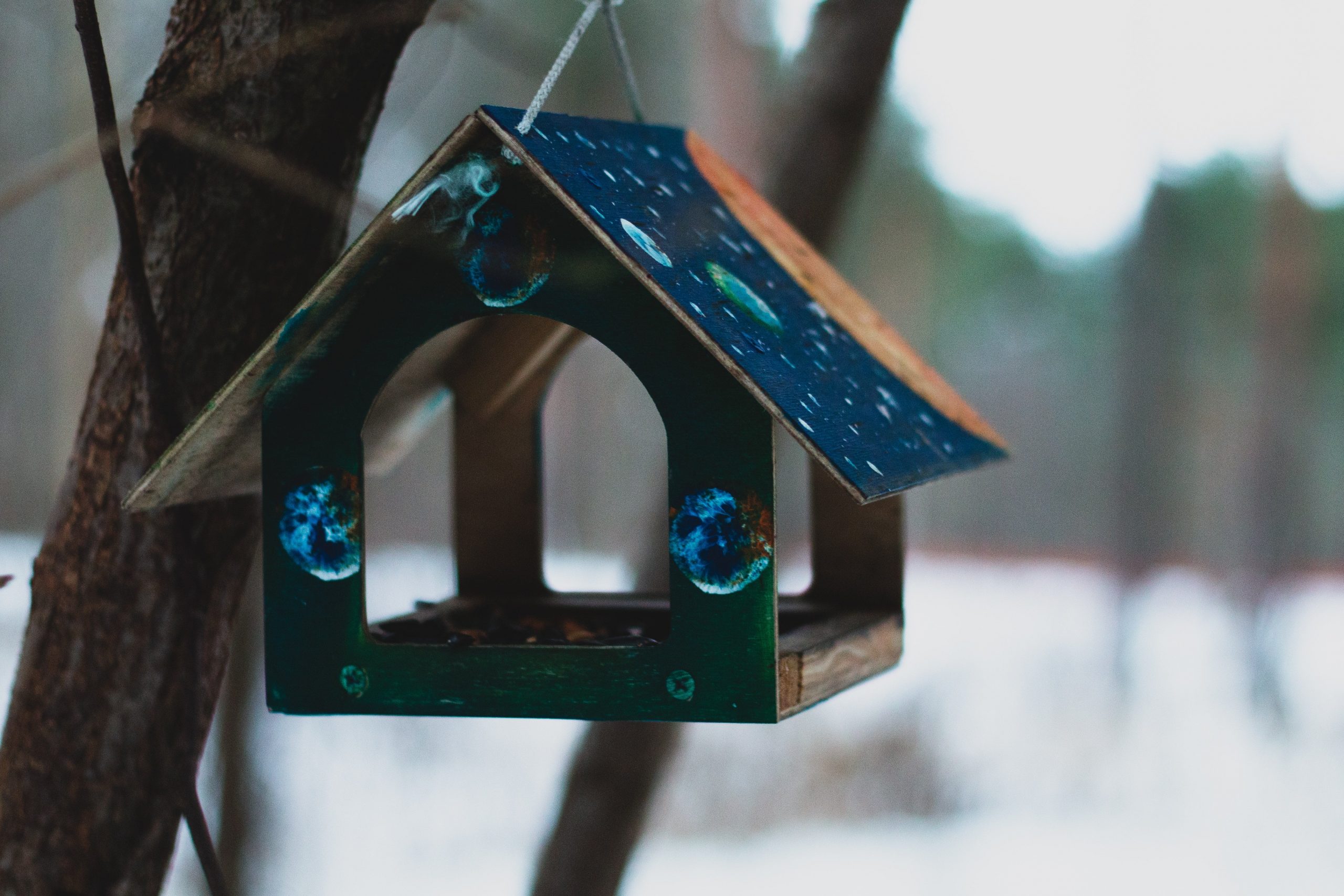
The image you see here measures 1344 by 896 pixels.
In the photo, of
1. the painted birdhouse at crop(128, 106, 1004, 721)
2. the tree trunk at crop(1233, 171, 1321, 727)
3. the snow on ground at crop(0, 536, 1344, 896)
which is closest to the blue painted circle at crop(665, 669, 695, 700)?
the painted birdhouse at crop(128, 106, 1004, 721)

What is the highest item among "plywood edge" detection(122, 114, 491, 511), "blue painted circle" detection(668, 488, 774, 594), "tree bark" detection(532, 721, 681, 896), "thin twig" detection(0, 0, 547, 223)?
"thin twig" detection(0, 0, 547, 223)

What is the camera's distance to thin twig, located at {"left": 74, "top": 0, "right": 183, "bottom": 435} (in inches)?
42.7

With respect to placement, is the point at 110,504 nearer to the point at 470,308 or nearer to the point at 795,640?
the point at 470,308

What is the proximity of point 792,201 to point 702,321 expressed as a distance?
1.08 meters

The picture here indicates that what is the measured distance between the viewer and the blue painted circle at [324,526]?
1.12m

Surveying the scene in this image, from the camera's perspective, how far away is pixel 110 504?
4.01ft

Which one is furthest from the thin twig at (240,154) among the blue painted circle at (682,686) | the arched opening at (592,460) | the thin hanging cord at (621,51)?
the arched opening at (592,460)

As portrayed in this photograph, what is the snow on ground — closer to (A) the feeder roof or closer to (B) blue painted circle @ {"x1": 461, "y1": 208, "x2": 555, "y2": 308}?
(A) the feeder roof

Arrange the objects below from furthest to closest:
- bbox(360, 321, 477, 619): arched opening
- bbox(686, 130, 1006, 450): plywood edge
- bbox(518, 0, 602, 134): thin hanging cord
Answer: bbox(360, 321, 477, 619): arched opening < bbox(686, 130, 1006, 450): plywood edge < bbox(518, 0, 602, 134): thin hanging cord

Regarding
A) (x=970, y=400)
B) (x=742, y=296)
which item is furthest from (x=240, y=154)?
(x=970, y=400)

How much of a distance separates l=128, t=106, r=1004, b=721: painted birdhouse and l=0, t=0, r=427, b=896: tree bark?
108 mm

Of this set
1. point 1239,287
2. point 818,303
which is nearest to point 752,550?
point 818,303

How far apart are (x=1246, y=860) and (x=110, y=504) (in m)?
5.69

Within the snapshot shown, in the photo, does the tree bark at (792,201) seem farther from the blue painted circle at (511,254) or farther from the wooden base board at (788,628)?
the blue painted circle at (511,254)
